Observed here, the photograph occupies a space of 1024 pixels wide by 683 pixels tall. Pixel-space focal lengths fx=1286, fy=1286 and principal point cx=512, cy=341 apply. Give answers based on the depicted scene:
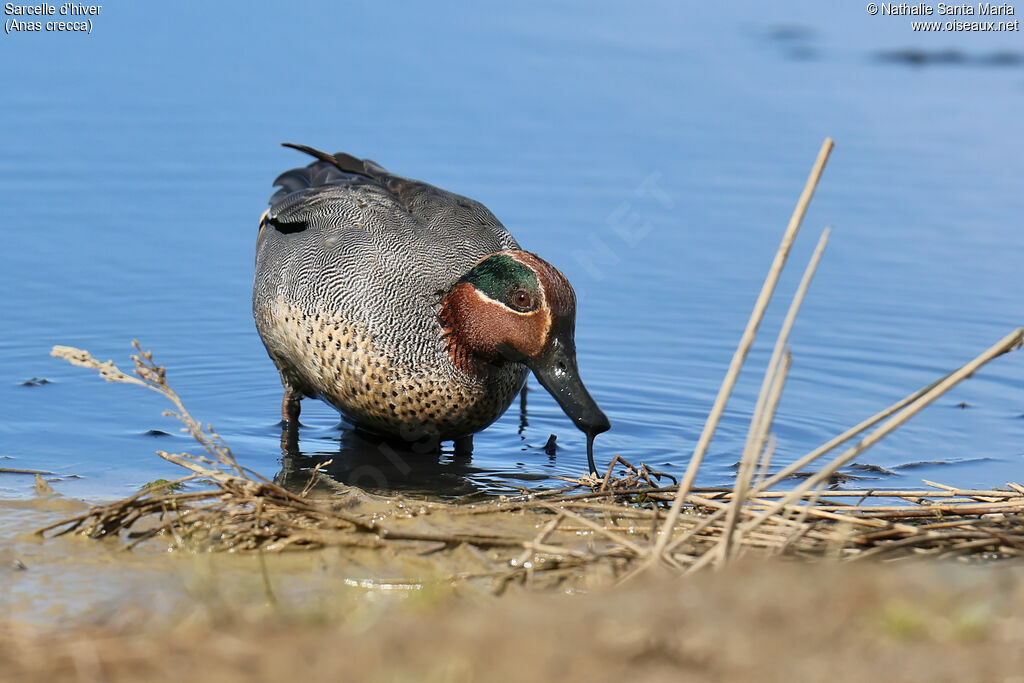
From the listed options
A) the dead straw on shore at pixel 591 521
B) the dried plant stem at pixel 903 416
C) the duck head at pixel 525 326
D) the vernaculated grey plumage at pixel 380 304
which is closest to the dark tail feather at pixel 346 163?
the vernaculated grey plumage at pixel 380 304

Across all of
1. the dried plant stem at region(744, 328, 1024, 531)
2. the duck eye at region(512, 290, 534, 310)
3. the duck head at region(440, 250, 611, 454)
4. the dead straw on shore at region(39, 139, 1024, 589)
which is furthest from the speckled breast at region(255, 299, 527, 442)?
the dried plant stem at region(744, 328, 1024, 531)

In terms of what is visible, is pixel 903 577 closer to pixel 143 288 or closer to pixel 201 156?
pixel 143 288

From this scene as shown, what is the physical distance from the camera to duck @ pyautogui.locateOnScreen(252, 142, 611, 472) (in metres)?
5.36

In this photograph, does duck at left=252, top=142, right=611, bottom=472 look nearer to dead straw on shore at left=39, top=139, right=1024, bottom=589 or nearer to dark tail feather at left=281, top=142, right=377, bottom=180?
dark tail feather at left=281, top=142, right=377, bottom=180

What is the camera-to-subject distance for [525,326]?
5367mm

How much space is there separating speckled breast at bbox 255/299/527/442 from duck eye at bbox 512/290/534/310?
0.42 meters

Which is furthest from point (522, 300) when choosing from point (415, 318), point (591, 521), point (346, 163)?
point (346, 163)

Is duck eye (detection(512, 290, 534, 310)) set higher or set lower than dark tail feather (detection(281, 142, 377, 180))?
lower

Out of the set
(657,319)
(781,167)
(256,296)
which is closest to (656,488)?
(256,296)

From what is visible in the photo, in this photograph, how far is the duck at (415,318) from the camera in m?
5.36

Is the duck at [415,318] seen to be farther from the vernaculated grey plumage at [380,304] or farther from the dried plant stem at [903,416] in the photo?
the dried plant stem at [903,416]

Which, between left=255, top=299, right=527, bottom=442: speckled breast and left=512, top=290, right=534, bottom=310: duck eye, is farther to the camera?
left=255, top=299, right=527, bottom=442: speckled breast

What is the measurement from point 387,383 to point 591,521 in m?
1.60

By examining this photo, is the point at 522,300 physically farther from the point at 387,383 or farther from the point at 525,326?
the point at 387,383
